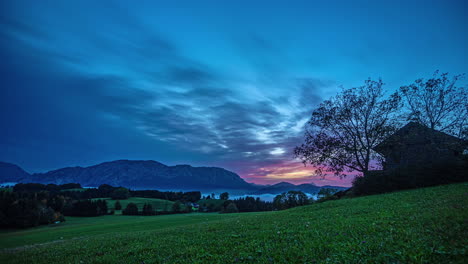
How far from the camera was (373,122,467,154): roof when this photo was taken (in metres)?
28.0

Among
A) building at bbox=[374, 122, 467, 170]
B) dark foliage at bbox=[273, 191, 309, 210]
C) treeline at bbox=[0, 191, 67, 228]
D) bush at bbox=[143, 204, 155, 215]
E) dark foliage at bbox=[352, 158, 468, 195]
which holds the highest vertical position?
building at bbox=[374, 122, 467, 170]

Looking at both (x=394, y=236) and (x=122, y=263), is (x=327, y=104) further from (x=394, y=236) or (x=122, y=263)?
(x=122, y=263)

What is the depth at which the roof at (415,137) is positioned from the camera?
27969 millimetres

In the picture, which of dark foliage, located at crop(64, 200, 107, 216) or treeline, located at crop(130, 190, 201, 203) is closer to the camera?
dark foliage, located at crop(64, 200, 107, 216)

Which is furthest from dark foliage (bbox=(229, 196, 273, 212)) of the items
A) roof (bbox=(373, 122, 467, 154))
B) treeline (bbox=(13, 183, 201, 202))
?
roof (bbox=(373, 122, 467, 154))

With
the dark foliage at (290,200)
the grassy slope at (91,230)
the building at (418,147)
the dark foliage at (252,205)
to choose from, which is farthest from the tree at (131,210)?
the building at (418,147)

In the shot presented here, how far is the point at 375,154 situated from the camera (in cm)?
3147

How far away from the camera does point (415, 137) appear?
2912 centimetres

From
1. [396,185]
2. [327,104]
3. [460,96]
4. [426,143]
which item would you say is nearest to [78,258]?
[396,185]

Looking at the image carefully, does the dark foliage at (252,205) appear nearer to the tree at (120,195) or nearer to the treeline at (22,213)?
the tree at (120,195)

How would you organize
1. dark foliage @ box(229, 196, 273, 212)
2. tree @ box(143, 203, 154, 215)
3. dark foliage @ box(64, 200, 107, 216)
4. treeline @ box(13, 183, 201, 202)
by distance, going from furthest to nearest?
treeline @ box(13, 183, 201, 202), dark foliage @ box(229, 196, 273, 212), tree @ box(143, 203, 154, 215), dark foliage @ box(64, 200, 107, 216)

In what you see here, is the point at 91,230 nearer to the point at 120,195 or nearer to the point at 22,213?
the point at 22,213

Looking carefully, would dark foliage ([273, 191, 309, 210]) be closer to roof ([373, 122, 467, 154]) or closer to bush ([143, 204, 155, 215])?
roof ([373, 122, 467, 154])

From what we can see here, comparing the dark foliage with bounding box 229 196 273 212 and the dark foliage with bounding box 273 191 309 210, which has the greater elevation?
the dark foliage with bounding box 273 191 309 210
